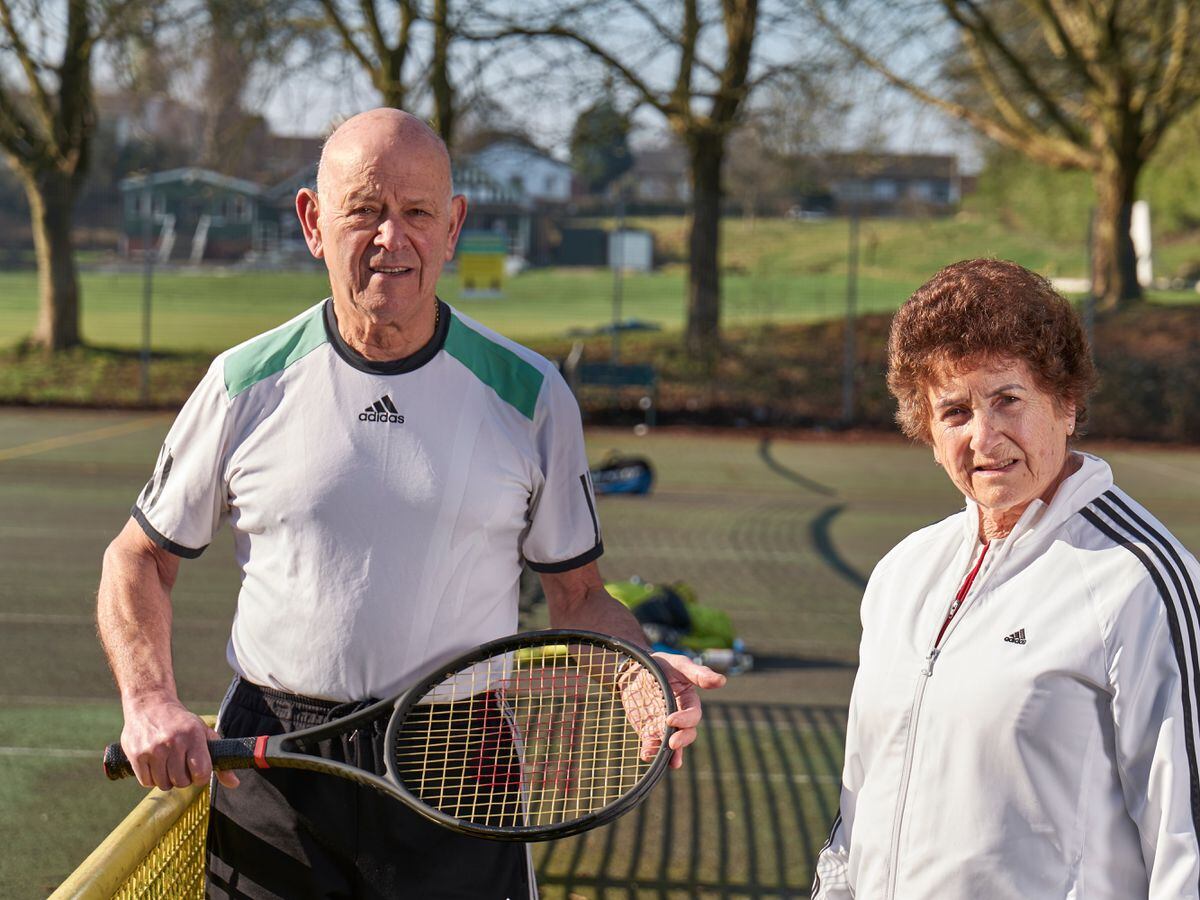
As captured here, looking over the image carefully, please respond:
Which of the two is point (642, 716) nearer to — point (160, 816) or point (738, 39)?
point (160, 816)

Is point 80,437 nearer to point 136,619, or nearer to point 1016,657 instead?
point 136,619

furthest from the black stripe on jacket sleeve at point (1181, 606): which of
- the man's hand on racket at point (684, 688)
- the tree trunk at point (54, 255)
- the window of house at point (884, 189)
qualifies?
the window of house at point (884, 189)

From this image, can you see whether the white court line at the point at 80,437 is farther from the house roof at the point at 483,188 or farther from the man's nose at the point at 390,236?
the man's nose at the point at 390,236

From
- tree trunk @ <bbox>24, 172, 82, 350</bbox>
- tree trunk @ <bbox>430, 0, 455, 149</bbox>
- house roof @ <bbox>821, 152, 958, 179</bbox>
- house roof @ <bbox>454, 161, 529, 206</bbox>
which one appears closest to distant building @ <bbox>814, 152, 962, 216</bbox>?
house roof @ <bbox>821, 152, 958, 179</bbox>

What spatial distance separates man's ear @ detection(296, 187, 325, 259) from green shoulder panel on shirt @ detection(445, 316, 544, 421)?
0.30 meters

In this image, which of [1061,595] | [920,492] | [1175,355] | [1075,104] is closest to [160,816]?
[1061,595]

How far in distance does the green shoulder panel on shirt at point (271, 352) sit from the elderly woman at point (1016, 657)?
1042 mm

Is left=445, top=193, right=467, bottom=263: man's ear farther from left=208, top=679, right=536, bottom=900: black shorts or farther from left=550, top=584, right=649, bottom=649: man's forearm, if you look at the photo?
left=208, top=679, right=536, bottom=900: black shorts

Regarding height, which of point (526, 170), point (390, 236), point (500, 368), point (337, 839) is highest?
point (526, 170)

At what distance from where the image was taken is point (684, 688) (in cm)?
235

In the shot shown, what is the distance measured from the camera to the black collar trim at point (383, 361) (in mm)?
2525

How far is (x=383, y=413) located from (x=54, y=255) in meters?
18.9

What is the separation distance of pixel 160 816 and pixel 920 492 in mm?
11532

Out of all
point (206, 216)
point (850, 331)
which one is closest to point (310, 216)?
point (850, 331)
